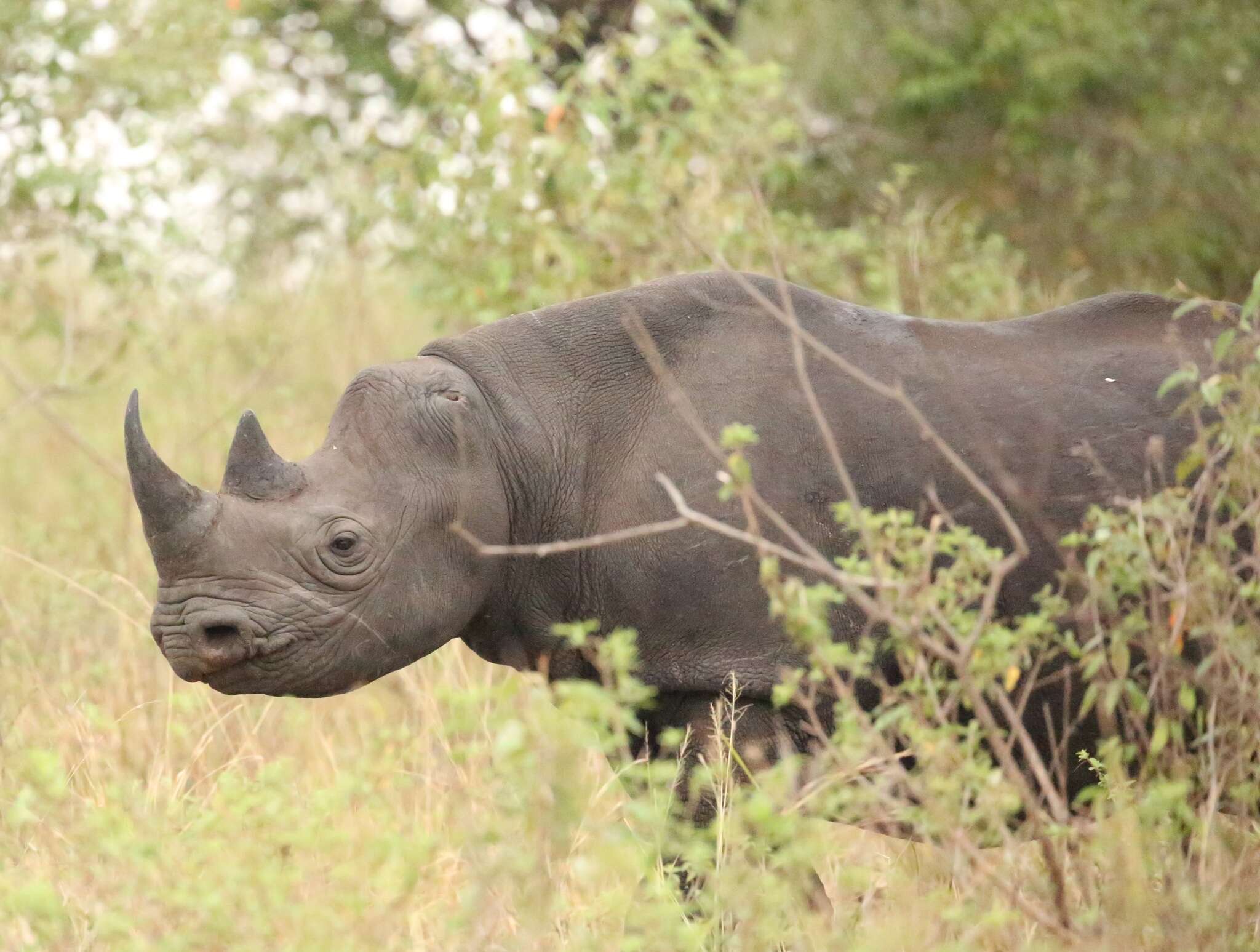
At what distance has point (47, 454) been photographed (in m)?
11.2

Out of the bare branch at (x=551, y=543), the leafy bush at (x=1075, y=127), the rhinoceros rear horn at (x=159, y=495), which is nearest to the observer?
the bare branch at (x=551, y=543)

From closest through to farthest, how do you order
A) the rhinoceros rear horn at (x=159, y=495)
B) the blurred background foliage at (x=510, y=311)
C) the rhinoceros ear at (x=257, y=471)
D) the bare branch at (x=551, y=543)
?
the blurred background foliage at (x=510, y=311)
the bare branch at (x=551, y=543)
the rhinoceros rear horn at (x=159, y=495)
the rhinoceros ear at (x=257, y=471)

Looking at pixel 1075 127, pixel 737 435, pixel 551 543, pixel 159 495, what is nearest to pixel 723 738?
pixel 551 543

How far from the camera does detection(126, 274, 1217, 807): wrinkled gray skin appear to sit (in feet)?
13.9

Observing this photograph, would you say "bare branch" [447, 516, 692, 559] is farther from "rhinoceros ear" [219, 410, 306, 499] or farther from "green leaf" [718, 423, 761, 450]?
"rhinoceros ear" [219, 410, 306, 499]

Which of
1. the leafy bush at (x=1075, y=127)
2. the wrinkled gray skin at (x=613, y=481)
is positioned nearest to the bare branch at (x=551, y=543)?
the wrinkled gray skin at (x=613, y=481)

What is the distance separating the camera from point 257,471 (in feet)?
14.3

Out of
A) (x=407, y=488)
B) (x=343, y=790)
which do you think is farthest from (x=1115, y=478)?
(x=343, y=790)

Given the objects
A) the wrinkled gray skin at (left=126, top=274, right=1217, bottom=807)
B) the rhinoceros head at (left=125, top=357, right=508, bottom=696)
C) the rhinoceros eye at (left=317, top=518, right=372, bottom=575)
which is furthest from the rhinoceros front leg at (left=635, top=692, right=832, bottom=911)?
the rhinoceros eye at (left=317, top=518, right=372, bottom=575)

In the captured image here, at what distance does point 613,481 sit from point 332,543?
2.51 feet

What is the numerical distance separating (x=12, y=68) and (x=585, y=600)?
5.52m

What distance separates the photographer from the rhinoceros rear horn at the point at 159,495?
4.19 metres

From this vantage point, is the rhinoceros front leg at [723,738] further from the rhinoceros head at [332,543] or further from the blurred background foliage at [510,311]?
the rhinoceros head at [332,543]

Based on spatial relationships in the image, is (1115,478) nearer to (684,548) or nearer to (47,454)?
(684,548)
